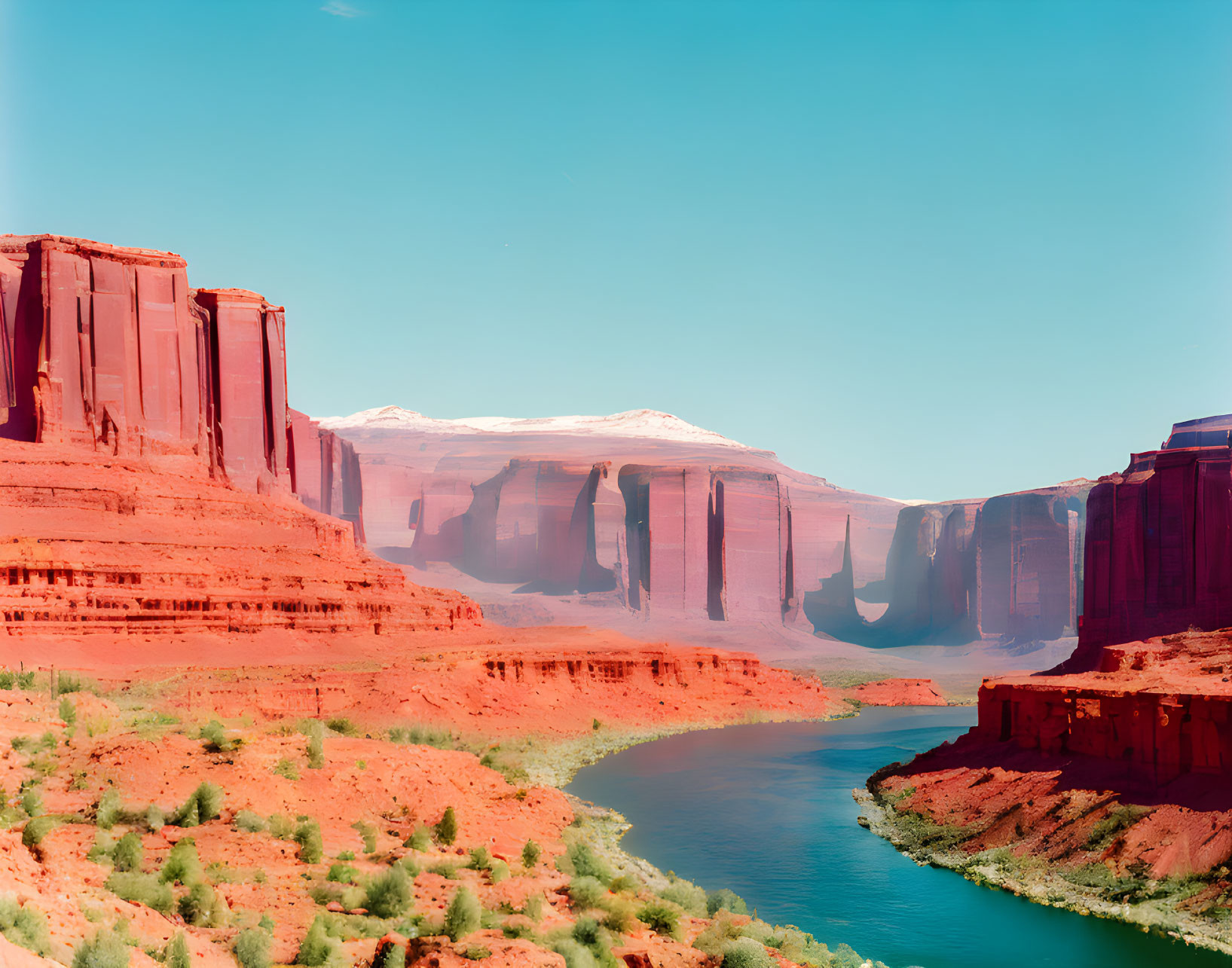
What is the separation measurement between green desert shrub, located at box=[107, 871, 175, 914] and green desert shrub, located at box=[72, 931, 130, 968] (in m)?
3.10

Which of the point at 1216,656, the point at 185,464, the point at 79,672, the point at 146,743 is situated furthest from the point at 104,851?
the point at 185,464

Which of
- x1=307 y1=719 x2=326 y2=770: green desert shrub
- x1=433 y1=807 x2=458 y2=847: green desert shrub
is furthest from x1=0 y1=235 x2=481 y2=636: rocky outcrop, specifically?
x1=433 y1=807 x2=458 y2=847: green desert shrub

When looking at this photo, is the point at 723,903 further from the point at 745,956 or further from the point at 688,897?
the point at 745,956

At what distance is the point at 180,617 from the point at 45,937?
3028 cm

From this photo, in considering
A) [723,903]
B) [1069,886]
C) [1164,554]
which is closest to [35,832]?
[723,903]

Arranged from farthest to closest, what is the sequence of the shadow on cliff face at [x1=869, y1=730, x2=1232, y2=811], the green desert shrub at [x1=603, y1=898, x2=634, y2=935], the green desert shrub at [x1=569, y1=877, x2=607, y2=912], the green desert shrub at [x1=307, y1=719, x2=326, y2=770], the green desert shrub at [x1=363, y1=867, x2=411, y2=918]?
1. the green desert shrub at [x1=307, y1=719, x2=326, y2=770]
2. the shadow on cliff face at [x1=869, y1=730, x2=1232, y2=811]
3. the green desert shrub at [x1=569, y1=877, x2=607, y2=912]
4. the green desert shrub at [x1=603, y1=898, x2=634, y2=935]
5. the green desert shrub at [x1=363, y1=867, x2=411, y2=918]

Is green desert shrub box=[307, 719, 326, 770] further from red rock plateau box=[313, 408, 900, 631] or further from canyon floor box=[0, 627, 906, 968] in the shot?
red rock plateau box=[313, 408, 900, 631]

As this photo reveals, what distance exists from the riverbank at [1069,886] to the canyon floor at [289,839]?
5.43m

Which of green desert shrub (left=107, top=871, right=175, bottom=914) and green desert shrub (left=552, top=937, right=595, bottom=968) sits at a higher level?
green desert shrub (left=107, top=871, right=175, bottom=914)

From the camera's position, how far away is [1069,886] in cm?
1897

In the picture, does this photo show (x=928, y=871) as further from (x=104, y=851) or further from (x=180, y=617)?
(x=180, y=617)

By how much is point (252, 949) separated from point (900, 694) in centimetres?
6217

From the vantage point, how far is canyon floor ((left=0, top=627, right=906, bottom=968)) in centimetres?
1131

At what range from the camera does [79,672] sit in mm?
31047
